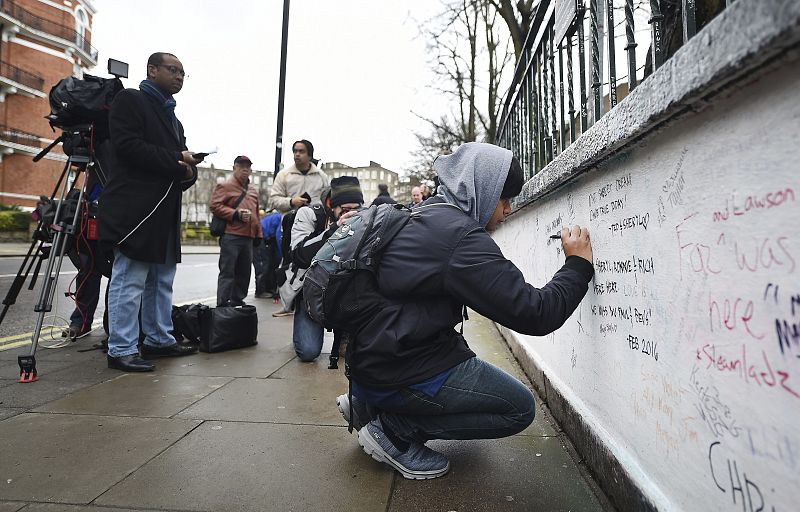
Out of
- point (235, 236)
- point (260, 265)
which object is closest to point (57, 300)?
point (235, 236)

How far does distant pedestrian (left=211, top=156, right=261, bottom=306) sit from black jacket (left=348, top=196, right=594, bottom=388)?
160 inches

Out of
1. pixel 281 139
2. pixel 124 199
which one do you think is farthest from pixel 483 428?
pixel 281 139

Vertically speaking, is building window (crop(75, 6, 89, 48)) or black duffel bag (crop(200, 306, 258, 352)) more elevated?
building window (crop(75, 6, 89, 48))

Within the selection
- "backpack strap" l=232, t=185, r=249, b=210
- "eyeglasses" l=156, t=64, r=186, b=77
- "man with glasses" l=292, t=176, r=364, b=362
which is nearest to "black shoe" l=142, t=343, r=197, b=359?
"man with glasses" l=292, t=176, r=364, b=362

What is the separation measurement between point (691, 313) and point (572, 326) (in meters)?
1.26

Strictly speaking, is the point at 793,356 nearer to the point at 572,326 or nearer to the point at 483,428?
the point at 483,428

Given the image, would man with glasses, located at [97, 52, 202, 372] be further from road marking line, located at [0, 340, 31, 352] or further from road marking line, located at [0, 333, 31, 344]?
road marking line, located at [0, 333, 31, 344]

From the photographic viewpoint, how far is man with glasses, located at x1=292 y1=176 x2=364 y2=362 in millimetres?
4273

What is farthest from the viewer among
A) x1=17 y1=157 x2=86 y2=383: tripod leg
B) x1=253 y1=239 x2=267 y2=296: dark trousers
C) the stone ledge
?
x1=253 y1=239 x2=267 y2=296: dark trousers

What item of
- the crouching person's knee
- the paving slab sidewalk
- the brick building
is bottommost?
the paving slab sidewalk

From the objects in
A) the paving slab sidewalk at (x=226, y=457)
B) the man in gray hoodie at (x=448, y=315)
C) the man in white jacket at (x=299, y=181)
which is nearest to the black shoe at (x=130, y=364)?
the paving slab sidewalk at (x=226, y=457)

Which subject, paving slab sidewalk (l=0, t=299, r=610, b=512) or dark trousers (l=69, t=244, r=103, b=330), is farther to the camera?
dark trousers (l=69, t=244, r=103, b=330)

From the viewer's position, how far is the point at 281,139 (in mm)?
9750

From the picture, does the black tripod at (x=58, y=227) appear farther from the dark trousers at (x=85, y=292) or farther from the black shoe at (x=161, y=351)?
the black shoe at (x=161, y=351)
